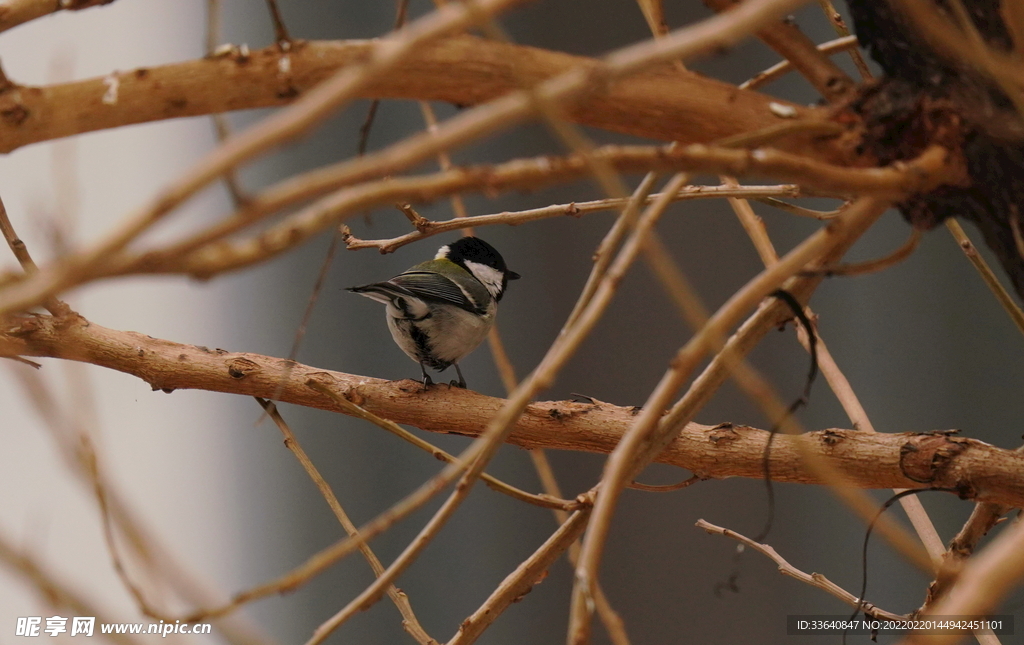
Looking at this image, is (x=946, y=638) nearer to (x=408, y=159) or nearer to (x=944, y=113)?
(x=408, y=159)

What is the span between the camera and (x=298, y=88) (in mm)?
401

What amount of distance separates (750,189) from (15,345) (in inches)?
26.8

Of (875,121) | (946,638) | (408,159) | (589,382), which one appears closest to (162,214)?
(408,159)

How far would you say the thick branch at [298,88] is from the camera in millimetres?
390

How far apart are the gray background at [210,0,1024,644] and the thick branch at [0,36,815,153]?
100 cm

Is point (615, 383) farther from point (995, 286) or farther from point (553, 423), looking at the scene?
point (995, 286)

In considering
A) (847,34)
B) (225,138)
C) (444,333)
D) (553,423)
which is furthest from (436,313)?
(225,138)

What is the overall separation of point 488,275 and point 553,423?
0.68 m

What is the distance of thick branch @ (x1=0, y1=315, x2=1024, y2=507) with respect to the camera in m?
0.59

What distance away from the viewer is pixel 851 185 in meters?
0.34

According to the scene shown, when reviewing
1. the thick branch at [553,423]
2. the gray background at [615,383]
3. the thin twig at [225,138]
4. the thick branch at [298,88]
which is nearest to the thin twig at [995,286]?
the thick branch at [553,423]

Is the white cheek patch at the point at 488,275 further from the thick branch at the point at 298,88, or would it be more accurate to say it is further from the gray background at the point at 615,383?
the thick branch at the point at 298,88

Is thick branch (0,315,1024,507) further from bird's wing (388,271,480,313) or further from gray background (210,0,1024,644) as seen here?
gray background (210,0,1024,644)

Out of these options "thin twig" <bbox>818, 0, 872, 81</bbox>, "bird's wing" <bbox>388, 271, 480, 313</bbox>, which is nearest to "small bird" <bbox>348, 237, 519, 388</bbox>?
"bird's wing" <bbox>388, 271, 480, 313</bbox>
